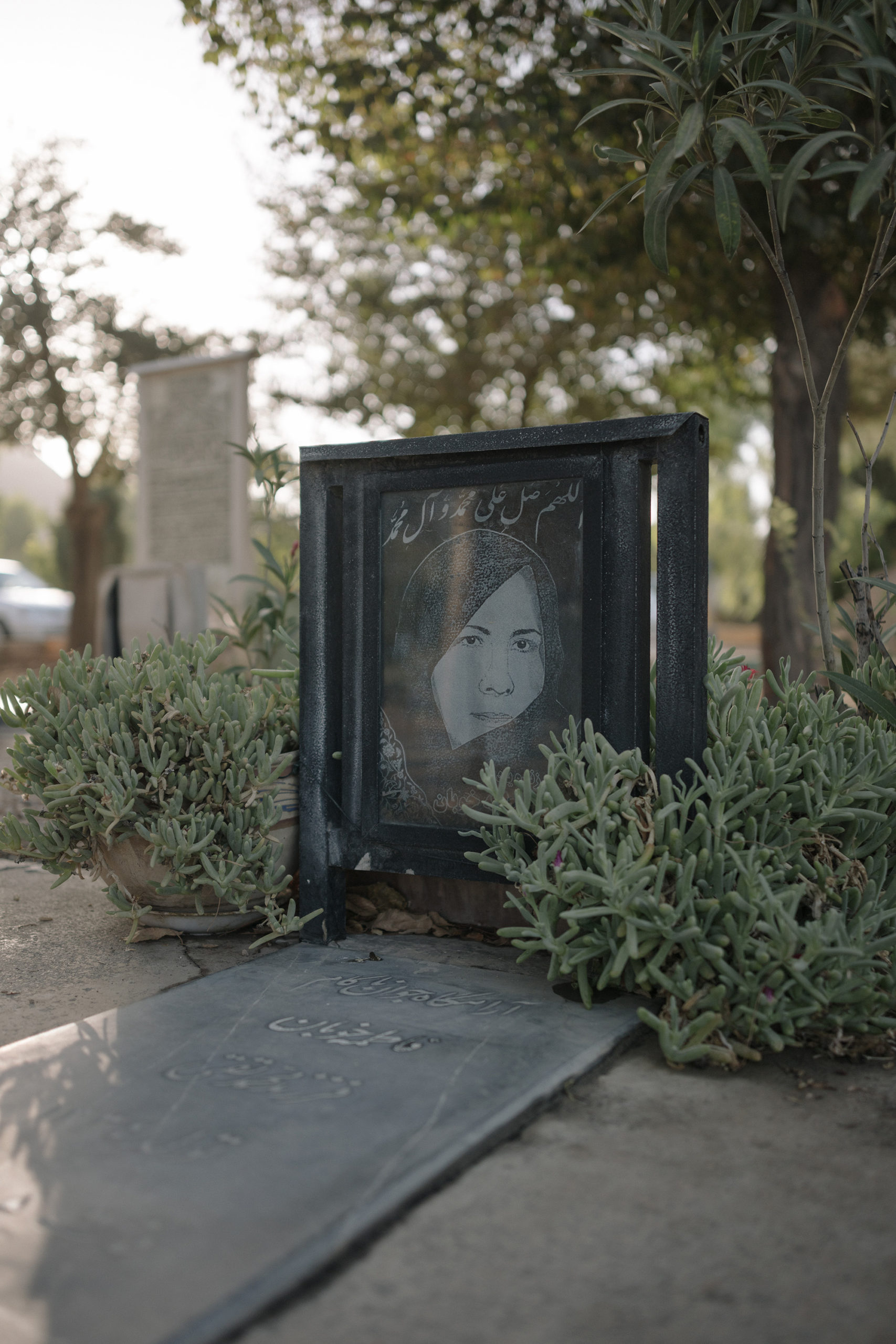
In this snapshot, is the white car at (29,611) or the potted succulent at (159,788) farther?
the white car at (29,611)

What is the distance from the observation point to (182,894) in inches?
134

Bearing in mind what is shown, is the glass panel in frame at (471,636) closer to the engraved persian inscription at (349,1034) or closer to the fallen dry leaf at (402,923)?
the fallen dry leaf at (402,923)

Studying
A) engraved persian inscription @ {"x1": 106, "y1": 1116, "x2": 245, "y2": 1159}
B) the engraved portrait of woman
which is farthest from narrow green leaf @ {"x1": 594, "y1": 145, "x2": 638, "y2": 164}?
engraved persian inscription @ {"x1": 106, "y1": 1116, "x2": 245, "y2": 1159}

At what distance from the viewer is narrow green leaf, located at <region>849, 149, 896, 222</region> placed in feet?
8.21

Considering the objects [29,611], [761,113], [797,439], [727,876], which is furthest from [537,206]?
[29,611]

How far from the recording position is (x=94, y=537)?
56.4ft

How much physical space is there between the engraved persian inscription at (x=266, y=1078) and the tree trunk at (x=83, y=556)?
598 inches

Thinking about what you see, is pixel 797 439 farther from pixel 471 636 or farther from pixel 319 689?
pixel 319 689

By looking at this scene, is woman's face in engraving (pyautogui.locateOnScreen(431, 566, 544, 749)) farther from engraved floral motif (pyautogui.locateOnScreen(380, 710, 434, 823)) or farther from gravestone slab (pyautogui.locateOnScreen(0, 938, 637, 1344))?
gravestone slab (pyautogui.locateOnScreen(0, 938, 637, 1344))

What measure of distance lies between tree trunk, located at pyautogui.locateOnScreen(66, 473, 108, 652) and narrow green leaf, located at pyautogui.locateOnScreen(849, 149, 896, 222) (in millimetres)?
15427

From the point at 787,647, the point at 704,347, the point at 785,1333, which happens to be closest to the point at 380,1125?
the point at 785,1333

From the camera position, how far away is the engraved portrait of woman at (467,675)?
3.24 metres

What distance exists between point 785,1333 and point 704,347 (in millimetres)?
13067

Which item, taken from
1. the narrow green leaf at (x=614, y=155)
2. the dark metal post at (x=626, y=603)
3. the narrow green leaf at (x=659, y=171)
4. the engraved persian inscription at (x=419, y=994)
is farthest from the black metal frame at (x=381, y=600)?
the narrow green leaf at (x=614, y=155)
